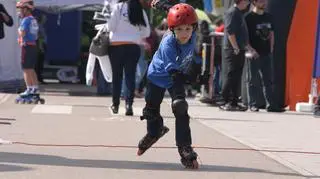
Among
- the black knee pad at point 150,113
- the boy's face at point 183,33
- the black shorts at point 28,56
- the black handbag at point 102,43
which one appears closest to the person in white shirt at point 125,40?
the black handbag at point 102,43

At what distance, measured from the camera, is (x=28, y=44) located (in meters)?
13.7

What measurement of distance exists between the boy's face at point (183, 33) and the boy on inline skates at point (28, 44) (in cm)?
670

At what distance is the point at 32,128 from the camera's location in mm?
10016

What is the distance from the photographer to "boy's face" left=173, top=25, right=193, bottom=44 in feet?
23.8

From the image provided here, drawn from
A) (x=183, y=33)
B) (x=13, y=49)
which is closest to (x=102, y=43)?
(x=183, y=33)

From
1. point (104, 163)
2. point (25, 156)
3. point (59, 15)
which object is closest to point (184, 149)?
point (104, 163)

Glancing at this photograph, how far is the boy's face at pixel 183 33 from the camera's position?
7254 mm

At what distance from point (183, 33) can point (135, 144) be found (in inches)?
73.2

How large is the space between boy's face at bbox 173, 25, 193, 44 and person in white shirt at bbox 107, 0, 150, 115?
14.9 feet

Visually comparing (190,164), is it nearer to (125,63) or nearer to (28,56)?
(125,63)

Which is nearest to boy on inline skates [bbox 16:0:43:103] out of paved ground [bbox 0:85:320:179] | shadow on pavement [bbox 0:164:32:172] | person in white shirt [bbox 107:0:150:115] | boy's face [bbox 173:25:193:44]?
paved ground [bbox 0:85:320:179]

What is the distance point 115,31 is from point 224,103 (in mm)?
→ 2761

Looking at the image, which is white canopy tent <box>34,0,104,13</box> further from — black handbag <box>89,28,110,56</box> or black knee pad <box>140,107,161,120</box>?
black knee pad <box>140,107,161,120</box>

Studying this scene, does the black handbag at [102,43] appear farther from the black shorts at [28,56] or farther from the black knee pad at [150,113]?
the black knee pad at [150,113]
